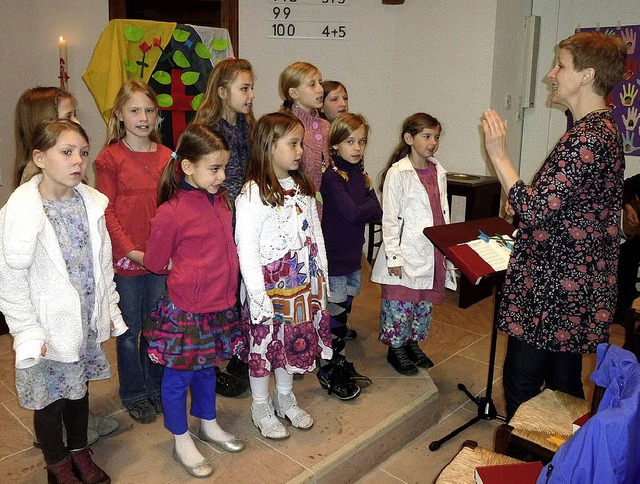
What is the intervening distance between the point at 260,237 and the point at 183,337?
42 centimetres

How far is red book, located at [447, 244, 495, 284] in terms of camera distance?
2.06 m

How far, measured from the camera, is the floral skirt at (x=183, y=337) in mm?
1951

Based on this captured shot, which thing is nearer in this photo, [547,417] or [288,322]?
[547,417]

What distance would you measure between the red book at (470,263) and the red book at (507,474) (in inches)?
25.9

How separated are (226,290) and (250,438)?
62 cm

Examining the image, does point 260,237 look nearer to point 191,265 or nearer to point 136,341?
point 191,265

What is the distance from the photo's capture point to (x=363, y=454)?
7.57ft

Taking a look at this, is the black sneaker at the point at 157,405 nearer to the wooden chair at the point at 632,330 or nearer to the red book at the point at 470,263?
A: the red book at the point at 470,263

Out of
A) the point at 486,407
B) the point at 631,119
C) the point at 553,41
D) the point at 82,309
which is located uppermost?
the point at 553,41

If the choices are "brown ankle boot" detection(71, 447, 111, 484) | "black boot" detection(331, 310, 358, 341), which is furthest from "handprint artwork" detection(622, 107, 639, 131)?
"brown ankle boot" detection(71, 447, 111, 484)

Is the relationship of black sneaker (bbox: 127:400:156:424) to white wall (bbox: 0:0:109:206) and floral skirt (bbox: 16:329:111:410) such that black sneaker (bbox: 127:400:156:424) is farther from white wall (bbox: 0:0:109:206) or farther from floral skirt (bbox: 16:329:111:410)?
white wall (bbox: 0:0:109:206)

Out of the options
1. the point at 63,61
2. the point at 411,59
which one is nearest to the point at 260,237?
the point at 63,61

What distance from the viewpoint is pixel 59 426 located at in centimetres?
188

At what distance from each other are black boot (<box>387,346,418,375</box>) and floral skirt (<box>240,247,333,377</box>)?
0.73 m
